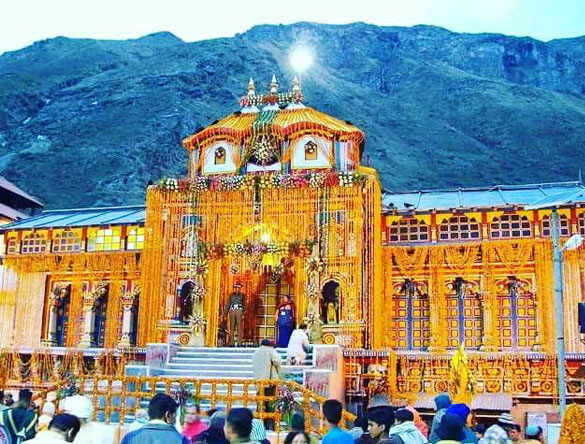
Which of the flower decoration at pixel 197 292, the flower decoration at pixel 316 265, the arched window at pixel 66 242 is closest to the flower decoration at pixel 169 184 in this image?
the flower decoration at pixel 197 292

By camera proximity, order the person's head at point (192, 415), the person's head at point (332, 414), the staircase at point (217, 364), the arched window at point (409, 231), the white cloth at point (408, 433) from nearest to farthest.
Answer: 1. the person's head at point (332, 414)
2. the white cloth at point (408, 433)
3. the person's head at point (192, 415)
4. the staircase at point (217, 364)
5. the arched window at point (409, 231)

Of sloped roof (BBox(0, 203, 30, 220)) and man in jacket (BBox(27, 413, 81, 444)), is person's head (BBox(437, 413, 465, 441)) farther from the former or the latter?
sloped roof (BBox(0, 203, 30, 220))

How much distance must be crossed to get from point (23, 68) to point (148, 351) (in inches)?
4096

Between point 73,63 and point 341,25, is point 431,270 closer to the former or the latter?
point 73,63

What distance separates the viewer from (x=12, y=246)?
3080 centimetres

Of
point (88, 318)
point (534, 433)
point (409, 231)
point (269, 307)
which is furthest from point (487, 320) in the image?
point (534, 433)

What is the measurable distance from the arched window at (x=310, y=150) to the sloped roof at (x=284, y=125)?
578 mm

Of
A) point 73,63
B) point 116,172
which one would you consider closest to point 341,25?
point 73,63

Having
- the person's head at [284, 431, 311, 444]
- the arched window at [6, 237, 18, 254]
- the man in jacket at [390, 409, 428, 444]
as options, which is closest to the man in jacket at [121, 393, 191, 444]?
the person's head at [284, 431, 311, 444]

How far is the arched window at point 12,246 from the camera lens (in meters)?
30.7

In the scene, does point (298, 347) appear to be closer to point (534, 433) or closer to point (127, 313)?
point (127, 313)

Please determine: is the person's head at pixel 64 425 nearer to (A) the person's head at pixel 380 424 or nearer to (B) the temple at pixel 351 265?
(A) the person's head at pixel 380 424

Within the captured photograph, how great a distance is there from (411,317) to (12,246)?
51.6ft

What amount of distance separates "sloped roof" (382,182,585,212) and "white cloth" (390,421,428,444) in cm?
1706
